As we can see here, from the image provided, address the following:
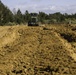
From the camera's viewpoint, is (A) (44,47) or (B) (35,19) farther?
(B) (35,19)

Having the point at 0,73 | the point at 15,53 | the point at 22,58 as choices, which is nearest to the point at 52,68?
the point at 0,73

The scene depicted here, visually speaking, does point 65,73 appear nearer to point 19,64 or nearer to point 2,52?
point 19,64

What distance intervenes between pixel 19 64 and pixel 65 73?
139 inches

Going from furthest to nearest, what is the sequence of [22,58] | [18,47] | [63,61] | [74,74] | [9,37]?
1. [9,37]
2. [18,47]
3. [22,58]
4. [63,61]
5. [74,74]

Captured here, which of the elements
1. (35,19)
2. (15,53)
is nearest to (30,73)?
(15,53)

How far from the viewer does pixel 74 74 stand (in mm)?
14281

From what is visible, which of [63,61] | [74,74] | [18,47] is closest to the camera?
[74,74]

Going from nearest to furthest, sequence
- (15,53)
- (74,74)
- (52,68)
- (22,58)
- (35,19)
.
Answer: (74,74), (52,68), (22,58), (15,53), (35,19)

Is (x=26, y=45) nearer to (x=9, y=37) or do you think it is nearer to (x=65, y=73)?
(x=9, y=37)

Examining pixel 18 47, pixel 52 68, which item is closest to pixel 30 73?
pixel 52 68

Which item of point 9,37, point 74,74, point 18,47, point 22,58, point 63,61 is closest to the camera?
point 74,74

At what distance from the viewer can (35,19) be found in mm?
48438

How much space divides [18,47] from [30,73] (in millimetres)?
7988

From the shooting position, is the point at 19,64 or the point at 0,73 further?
the point at 19,64
